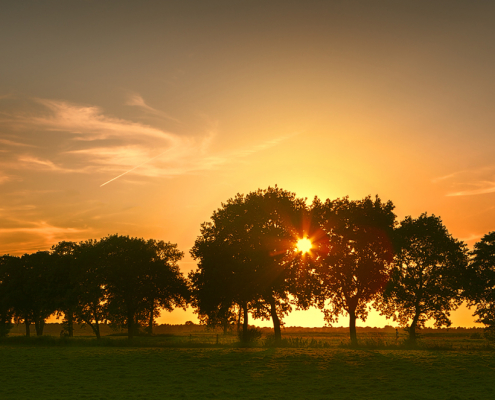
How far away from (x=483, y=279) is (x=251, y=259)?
114 feet

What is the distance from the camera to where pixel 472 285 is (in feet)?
219

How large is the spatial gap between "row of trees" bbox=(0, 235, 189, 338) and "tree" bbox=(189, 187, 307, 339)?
1651 cm

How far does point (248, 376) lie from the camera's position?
32.3 meters

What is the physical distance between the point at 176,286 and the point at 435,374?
192 ft

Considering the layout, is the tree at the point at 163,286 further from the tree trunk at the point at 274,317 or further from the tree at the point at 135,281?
the tree trunk at the point at 274,317

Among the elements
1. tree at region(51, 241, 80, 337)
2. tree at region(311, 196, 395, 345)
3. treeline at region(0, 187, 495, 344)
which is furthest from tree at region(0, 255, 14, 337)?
tree at region(311, 196, 395, 345)

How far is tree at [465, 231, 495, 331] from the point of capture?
215ft

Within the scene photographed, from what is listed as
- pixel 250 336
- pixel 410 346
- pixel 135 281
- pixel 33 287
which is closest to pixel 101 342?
pixel 135 281

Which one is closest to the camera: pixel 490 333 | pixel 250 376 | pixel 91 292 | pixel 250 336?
pixel 250 376

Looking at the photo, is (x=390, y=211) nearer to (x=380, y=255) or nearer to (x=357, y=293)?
(x=380, y=255)

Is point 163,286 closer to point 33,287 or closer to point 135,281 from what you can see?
point 135,281

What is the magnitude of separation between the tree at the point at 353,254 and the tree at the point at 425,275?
3.58 m

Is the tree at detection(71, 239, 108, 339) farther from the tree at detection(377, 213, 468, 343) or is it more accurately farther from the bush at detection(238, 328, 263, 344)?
the tree at detection(377, 213, 468, 343)

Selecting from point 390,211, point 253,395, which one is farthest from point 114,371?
point 390,211
